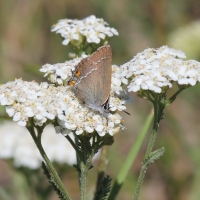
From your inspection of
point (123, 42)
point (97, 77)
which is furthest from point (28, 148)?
point (123, 42)

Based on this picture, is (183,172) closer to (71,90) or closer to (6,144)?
(6,144)

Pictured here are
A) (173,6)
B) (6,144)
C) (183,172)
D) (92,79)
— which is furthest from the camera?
(173,6)

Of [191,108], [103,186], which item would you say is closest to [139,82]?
[103,186]

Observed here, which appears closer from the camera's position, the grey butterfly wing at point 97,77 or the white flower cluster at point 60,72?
the grey butterfly wing at point 97,77

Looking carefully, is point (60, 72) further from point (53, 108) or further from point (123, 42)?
point (123, 42)

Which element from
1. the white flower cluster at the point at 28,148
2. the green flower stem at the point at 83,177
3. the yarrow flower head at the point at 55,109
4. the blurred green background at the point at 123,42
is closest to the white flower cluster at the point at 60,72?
the yarrow flower head at the point at 55,109

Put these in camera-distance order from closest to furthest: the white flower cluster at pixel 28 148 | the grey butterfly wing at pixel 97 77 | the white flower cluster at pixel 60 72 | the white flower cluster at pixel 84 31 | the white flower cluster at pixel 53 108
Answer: the white flower cluster at pixel 53 108 → the grey butterfly wing at pixel 97 77 → the white flower cluster at pixel 60 72 → the white flower cluster at pixel 84 31 → the white flower cluster at pixel 28 148

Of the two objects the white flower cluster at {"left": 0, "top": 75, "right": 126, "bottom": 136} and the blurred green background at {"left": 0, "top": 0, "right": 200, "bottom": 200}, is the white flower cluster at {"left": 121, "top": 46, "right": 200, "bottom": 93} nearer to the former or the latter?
the white flower cluster at {"left": 0, "top": 75, "right": 126, "bottom": 136}

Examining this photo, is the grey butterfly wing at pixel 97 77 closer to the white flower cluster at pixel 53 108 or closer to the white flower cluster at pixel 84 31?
the white flower cluster at pixel 53 108
